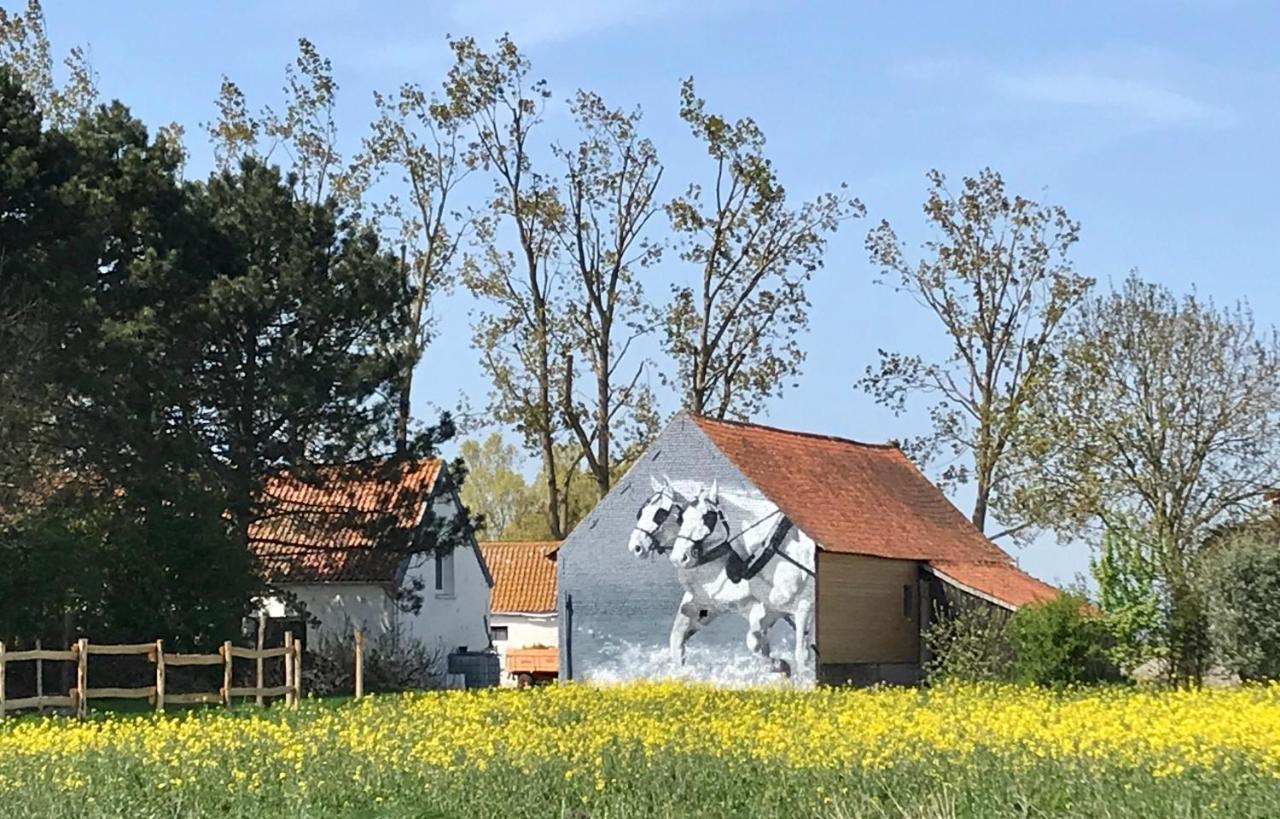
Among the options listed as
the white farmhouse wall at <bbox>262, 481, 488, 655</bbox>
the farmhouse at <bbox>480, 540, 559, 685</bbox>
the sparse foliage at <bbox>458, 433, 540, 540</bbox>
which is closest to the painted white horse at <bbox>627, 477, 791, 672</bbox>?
the white farmhouse wall at <bbox>262, 481, 488, 655</bbox>

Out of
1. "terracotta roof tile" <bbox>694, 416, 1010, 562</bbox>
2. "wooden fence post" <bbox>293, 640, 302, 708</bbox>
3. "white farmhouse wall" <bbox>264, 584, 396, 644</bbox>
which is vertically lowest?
"wooden fence post" <bbox>293, 640, 302, 708</bbox>

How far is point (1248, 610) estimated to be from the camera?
119 feet

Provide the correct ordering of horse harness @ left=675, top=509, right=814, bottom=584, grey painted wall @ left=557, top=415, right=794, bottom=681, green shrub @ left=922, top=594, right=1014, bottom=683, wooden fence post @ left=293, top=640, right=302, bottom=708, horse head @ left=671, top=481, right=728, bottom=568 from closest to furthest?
1. wooden fence post @ left=293, top=640, right=302, bottom=708
2. green shrub @ left=922, top=594, right=1014, bottom=683
3. horse harness @ left=675, top=509, right=814, bottom=584
4. grey painted wall @ left=557, top=415, right=794, bottom=681
5. horse head @ left=671, top=481, right=728, bottom=568

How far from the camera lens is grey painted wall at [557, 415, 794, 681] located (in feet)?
143

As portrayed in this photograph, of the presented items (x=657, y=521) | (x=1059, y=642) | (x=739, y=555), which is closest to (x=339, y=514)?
(x=657, y=521)

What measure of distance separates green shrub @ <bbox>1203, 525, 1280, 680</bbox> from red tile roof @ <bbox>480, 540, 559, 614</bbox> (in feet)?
97.5

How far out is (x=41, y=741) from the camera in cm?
2272

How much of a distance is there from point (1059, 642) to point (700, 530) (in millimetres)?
9827

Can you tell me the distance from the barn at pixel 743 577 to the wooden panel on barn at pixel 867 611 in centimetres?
4

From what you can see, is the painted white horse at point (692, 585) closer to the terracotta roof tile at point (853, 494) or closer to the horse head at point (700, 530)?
the horse head at point (700, 530)

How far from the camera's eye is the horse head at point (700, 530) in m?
44.2

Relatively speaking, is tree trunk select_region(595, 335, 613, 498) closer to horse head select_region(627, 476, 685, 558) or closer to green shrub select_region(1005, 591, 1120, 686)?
horse head select_region(627, 476, 685, 558)

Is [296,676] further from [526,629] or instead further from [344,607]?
[526,629]

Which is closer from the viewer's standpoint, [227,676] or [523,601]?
[227,676]
